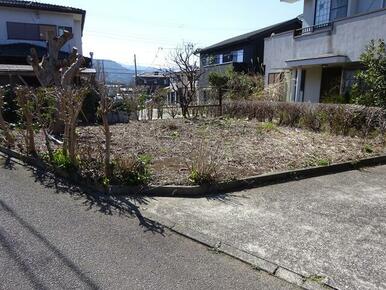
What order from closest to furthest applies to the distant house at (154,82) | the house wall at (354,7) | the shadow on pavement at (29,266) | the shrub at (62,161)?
the shadow on pavement at (29,266) → the shrub at (62,161) → the house wall at (354,7) → the distant house at (154,82)

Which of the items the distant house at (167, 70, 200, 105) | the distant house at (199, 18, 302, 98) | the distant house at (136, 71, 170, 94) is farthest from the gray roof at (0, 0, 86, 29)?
the distant house at (167, 70, 200, 105)

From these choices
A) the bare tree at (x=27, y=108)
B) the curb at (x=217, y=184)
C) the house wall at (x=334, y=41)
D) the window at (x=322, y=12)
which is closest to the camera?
the curb at (x=217, y=184)

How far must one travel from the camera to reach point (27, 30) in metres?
21.0

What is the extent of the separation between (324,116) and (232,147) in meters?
3.78

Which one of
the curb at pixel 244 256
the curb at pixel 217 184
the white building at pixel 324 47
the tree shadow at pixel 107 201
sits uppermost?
the white building at pixel 324 47

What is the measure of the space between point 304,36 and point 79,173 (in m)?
13.0

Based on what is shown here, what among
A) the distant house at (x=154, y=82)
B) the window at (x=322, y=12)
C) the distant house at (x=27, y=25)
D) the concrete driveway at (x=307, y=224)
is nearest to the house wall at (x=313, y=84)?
the window at (x=322, y=12)

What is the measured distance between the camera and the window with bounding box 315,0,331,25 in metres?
15.5

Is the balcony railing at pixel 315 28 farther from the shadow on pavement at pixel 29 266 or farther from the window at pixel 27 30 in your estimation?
the window at pixel 27 30

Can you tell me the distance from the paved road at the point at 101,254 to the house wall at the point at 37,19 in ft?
63.3

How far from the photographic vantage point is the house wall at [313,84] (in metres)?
16.1

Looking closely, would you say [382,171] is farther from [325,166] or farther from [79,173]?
[79,173]

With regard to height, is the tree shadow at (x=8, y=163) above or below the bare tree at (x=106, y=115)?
below

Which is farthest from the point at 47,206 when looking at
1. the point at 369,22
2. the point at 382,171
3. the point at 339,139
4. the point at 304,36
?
the point at 304,36
